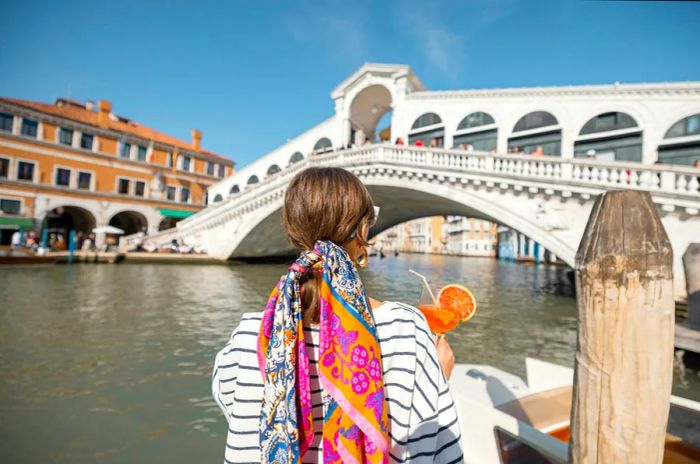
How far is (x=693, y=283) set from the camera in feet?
17.9

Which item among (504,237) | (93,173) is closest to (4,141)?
(93,173)

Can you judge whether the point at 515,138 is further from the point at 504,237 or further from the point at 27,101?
the point at 504,237

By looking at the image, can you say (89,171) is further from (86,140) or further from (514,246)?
(514,246)

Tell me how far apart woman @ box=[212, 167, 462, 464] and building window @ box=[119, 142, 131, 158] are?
28.9m

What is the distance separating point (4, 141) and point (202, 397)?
2486 cm

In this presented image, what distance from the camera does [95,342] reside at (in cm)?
534

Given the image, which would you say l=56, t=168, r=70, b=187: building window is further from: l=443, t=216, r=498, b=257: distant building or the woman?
l=443, t=216, r=498, b=257: distant building

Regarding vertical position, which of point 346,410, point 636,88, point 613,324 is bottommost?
point 346,410

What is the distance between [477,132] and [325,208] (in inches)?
628

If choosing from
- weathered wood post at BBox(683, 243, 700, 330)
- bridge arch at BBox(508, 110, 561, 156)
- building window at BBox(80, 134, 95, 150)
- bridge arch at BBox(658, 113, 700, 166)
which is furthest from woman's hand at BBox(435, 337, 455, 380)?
building window at BBox(80, 134, 95, 150)

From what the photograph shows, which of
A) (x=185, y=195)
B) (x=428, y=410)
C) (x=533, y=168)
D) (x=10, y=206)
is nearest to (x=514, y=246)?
(x=185, y=195)

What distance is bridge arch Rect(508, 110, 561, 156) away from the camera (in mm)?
13492

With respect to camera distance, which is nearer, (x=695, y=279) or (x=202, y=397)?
(x=202, y=397)

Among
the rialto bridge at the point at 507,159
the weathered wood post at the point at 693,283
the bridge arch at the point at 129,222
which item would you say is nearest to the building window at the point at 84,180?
the bridge arch at the point at 129,222
